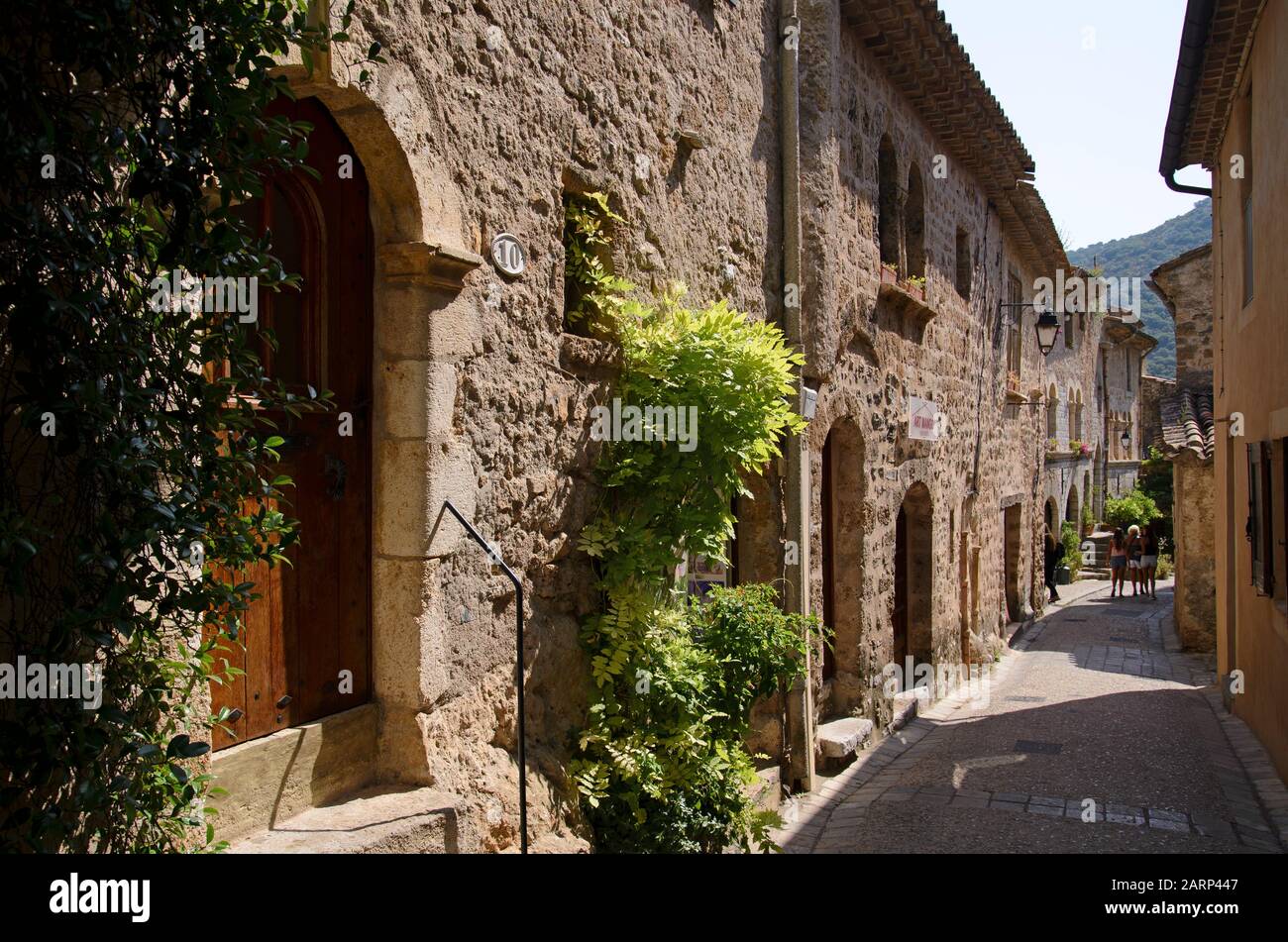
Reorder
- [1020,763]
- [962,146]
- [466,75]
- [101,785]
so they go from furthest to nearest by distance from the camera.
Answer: [962,146], [1020,763], [466,75], [101,785]

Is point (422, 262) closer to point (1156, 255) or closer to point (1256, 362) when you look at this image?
point (1256, 362)

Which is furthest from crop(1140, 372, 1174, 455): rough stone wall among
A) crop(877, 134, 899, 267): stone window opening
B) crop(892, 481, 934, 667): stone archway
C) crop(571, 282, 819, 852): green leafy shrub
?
crop(571, 282, 819, 852): green leafy shrub

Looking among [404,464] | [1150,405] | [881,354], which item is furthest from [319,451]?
[1150,405]

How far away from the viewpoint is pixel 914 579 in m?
10.7

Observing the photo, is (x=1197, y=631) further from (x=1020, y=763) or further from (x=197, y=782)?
(x=197, y=782)

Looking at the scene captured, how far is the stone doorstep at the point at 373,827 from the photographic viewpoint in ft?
10.3

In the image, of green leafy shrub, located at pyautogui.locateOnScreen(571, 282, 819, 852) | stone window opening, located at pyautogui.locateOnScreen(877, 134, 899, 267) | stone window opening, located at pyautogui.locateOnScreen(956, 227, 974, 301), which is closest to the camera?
green leafy shrub, located at pyautogui.locateOnScreen(571, 282, 819, 852)

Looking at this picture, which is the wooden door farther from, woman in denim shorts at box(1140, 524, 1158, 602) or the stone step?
woman in denim shorts at box(1140, 524, 1158, 602)

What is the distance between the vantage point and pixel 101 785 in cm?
231

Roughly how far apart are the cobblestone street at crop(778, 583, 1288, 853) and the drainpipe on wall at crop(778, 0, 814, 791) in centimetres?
86

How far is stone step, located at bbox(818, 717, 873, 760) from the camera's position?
759 centimetres
